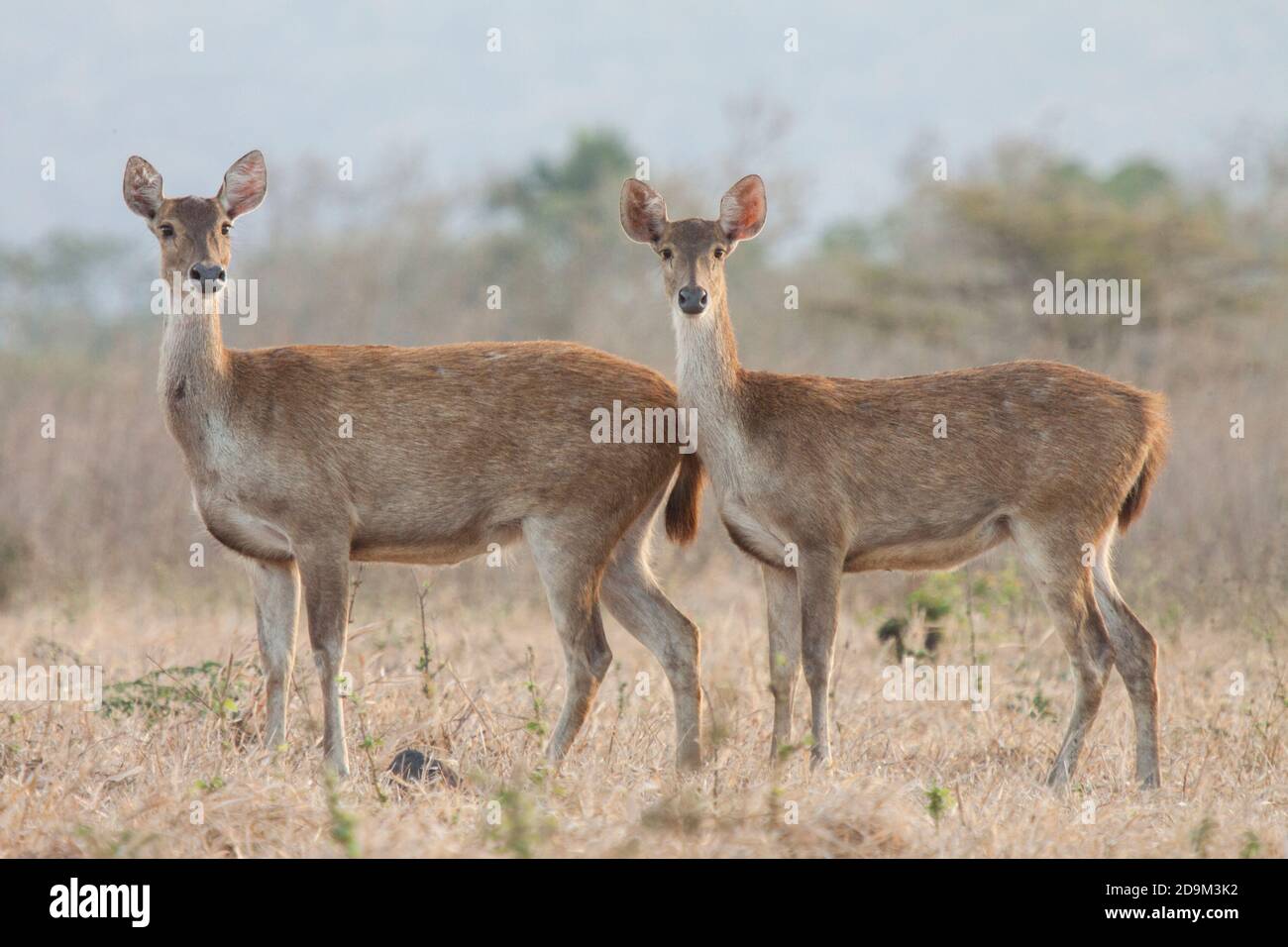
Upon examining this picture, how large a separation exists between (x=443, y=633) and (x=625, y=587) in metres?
3.48

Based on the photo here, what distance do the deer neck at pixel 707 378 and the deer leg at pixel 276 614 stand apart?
1980 mm

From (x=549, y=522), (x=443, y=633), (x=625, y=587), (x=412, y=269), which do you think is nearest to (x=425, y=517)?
(x=549, y=522)

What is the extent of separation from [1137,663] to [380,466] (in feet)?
11.8

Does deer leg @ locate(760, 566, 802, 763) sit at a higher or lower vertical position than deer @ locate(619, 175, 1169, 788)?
lower

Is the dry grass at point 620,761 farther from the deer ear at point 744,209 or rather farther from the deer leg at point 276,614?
the deer ear at point 744,209

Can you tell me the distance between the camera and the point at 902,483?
26.1ft

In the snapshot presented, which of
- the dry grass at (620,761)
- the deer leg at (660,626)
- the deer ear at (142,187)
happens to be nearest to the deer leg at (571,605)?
the dry grass at (620,761)

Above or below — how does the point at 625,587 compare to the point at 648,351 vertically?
below

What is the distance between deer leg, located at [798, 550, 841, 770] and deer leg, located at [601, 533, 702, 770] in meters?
0.54

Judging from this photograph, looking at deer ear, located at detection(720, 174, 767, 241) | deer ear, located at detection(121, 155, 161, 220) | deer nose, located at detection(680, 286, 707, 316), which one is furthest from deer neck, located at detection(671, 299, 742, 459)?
deer ear, located at detection(121, 155, 161, 220)

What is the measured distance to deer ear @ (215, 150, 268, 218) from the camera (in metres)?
8.04

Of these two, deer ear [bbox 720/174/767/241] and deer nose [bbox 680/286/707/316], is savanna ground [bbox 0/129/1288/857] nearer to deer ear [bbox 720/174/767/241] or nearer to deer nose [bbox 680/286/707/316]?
deer nose [bbox 680/286/707/316]
